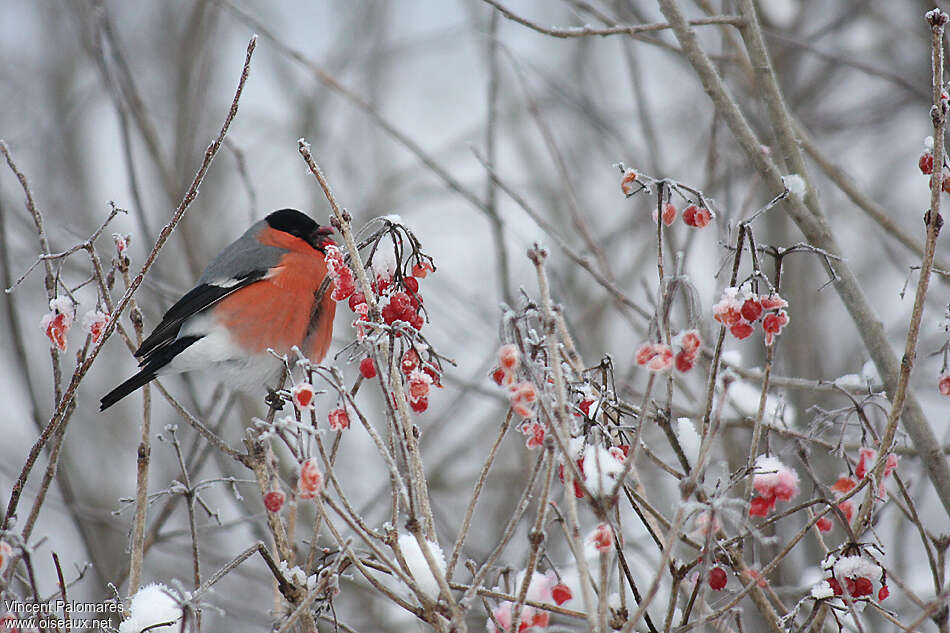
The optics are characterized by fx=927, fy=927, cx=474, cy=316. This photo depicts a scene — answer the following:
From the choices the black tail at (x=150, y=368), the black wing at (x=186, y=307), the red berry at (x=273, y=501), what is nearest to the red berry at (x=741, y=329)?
the red berry at (x=273, y=501)

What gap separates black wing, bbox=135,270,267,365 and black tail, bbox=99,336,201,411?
0.02 metres

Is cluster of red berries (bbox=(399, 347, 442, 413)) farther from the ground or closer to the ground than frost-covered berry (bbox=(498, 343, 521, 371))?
farther from the ground

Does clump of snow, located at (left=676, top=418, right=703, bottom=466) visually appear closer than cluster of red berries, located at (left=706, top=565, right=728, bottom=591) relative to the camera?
No

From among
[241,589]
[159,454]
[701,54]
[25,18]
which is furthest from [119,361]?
[701,54]

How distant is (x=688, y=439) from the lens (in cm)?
162

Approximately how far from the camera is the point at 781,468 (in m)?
1.49

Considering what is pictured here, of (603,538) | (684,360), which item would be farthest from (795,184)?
(603,538)

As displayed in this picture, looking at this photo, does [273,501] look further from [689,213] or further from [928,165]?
[928,165]

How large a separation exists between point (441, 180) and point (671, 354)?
2.59 metres

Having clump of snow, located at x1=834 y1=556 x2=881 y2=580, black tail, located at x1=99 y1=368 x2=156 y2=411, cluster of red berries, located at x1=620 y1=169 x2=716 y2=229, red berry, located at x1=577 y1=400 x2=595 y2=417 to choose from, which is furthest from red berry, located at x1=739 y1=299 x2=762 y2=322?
black tail, located at x1=99 y1=368 x2=156 y2=411

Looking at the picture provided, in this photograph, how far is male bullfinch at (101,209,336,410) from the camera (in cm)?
297

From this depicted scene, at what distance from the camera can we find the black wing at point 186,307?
2.83 meters

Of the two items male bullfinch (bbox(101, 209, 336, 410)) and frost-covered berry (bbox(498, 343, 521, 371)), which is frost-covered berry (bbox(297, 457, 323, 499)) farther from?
male bullfinch (bbox(101, 209, 336, 410))

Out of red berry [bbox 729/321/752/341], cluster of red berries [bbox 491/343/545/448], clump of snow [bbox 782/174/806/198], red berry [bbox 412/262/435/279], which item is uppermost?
clump of snow [bbox 782/174/806/198]
